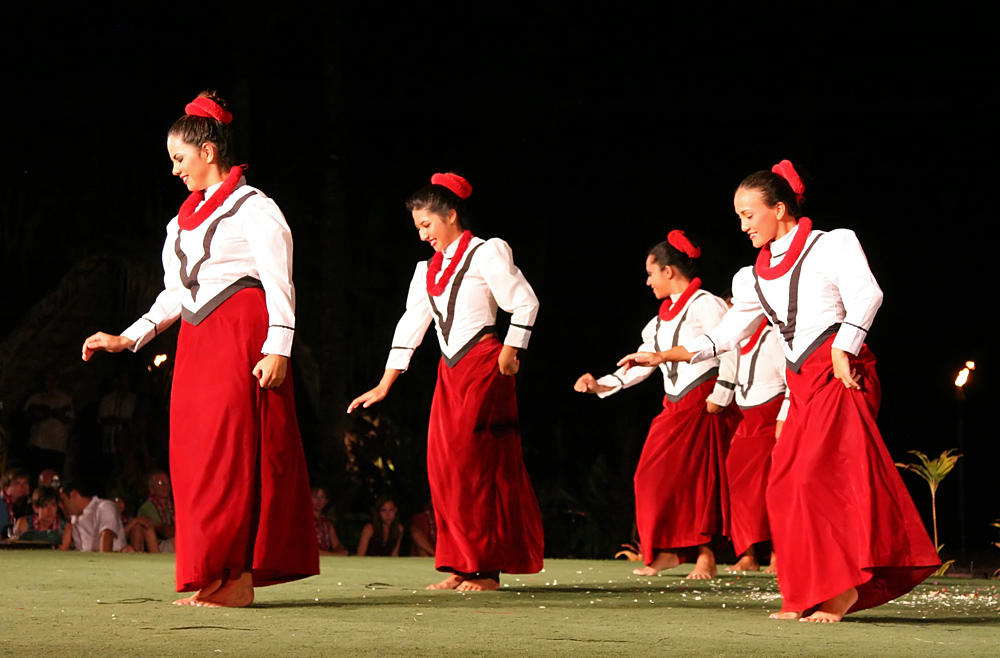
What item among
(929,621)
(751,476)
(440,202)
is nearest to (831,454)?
(929,621)

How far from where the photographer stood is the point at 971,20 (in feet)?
37.8

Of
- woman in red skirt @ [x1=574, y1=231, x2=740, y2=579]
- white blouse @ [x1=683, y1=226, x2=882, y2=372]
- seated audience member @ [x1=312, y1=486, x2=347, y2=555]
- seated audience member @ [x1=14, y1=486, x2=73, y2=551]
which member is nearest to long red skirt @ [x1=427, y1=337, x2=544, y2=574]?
white blouse @ [x1=683, y1=226, x2=882, y2=372]

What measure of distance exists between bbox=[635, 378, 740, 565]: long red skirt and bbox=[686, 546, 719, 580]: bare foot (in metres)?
0.07

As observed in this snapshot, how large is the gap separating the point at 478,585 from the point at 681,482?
186 centimetres

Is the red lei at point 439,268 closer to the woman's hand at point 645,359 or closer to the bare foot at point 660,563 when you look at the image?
the woman's hand at point 645,359

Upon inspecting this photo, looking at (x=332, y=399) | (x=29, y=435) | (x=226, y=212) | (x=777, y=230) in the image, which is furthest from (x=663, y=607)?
(x=29, y=435)

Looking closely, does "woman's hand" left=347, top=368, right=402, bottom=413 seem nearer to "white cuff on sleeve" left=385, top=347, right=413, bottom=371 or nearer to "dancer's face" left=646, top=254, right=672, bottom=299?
"white cuff on sleeve" left=385, top=347, right=413, bottom=371

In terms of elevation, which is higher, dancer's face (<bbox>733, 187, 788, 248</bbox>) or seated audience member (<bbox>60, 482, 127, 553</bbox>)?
dancer's face (<bbox>733, 187, 788, 248</bbox>)

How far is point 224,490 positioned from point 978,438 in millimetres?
8942

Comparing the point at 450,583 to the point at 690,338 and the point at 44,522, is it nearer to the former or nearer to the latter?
the point at 690,338

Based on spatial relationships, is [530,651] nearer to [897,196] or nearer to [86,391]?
[897,196]

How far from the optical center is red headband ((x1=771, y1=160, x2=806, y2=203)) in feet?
17.1

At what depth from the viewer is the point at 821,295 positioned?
4.92 m

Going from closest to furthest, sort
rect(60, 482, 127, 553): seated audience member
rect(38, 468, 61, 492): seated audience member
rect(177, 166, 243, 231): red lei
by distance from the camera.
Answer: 1. rect(177, 166, 243, 231): red lei
2. rect(60, 482, 127, 553): seated audience member
3. rect(38, 468, 61, 492): seated audience member
